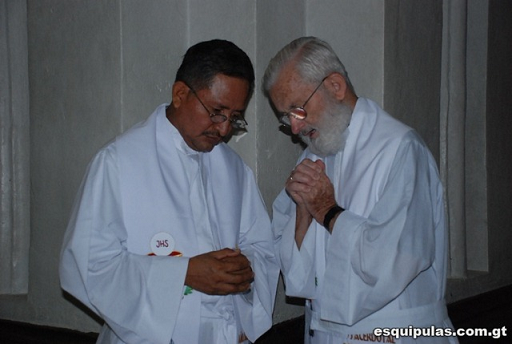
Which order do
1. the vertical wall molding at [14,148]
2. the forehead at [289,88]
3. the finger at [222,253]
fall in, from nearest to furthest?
1. the finger at [222,253]
2. the forehead at [289,88]
3. the vertical wall molding at [14,148]

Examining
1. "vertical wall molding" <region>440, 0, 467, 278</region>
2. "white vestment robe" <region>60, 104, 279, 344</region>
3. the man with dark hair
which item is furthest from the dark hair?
"vertical wall molding" <region>440, 0, 467, 278</region>

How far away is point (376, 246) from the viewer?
118 inches

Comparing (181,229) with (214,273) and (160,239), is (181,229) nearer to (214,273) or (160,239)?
(160,239)

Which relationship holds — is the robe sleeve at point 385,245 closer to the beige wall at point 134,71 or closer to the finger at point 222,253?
the finger at point 222,253

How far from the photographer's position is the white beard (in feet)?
11.0

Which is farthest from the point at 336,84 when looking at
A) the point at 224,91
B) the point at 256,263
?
the point at 256,263

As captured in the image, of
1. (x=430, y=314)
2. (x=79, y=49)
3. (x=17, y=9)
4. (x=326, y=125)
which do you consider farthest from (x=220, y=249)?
(x=17, y=9)

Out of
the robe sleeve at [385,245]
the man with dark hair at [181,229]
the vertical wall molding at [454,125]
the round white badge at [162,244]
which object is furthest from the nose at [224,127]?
the vertical wall molding at [454,125]

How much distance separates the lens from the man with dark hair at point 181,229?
9.97 ft

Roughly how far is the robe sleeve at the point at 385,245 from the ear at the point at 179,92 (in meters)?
0.93

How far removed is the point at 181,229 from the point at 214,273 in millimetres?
302

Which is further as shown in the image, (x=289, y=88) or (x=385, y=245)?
(x=289, y=88)

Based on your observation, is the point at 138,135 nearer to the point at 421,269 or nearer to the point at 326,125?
the point at 326,125

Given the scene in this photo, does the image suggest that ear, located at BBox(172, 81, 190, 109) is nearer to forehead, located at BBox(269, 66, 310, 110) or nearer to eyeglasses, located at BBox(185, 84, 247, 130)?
eyeglasses, located at BBox(185, 84, 247, 130)
